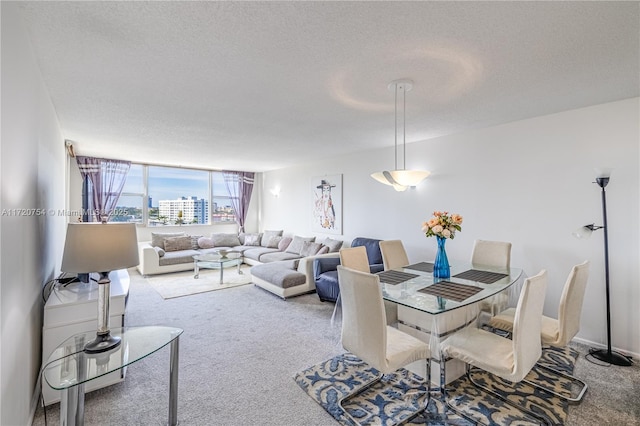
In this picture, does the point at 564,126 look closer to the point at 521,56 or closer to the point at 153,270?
the point at 521,56

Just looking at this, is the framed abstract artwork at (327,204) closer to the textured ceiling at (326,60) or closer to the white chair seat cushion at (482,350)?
the textured ceiling at (326,60)

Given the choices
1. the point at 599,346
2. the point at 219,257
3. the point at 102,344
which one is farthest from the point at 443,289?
Answer: the point at 219,257

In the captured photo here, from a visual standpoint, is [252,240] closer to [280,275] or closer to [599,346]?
[280,275]

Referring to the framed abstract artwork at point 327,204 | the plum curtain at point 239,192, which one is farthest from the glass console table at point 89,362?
the plum curtain at point 239,192

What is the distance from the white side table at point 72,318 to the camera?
6.61 feet

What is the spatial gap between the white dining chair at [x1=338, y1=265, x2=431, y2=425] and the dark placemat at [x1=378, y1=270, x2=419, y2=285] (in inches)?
22.3

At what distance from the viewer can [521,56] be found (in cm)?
196

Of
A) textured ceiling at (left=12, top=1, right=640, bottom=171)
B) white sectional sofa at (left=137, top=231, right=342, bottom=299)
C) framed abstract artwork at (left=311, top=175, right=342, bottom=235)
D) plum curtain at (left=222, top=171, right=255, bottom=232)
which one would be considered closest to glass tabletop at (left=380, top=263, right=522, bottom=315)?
textured ceiling at (left=12, top=1, right=640, bottom=171)

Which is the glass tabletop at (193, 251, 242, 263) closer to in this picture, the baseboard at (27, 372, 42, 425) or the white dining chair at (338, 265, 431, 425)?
the baseboard at (27, 372, 42, 425)

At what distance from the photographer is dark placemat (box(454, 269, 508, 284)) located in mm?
2556

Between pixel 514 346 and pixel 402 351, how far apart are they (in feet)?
2.13

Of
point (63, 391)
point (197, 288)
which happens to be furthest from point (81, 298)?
point (197, 288)

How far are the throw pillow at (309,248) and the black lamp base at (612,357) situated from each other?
3.80m

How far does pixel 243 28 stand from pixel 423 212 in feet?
11.2
